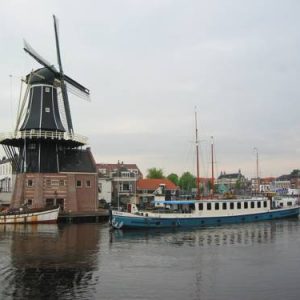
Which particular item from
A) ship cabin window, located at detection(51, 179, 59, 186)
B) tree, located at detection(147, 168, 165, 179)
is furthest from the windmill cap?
tree, located at detection(147, 168, 165, 179)

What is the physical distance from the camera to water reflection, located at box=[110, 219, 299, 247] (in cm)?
4119

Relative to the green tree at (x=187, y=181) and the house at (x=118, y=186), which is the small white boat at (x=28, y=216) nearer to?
the house at (x=118, y=186)

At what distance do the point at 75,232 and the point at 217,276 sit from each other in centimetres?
2579

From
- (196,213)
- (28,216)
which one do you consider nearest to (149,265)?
(196,213)

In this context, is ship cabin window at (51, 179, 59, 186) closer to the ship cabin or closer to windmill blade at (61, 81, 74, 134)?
windmill blade at (61, 81, 74, 134)

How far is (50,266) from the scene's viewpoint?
91.4 ft

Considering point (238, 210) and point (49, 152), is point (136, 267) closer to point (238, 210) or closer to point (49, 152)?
point (238, 210)

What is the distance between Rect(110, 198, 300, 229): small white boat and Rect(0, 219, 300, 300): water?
182 inches

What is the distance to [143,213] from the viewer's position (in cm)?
5284

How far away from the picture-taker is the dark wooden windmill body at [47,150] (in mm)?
63344

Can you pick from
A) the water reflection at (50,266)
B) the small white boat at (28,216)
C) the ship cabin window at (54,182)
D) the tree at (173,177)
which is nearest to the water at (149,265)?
the water reflection at (50,266)

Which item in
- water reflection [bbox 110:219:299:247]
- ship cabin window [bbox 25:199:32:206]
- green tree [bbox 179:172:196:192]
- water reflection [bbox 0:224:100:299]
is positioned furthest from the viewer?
green tree [bbox 179:172:196:192]

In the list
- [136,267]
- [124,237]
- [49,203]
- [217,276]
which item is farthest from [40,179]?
[217,276]

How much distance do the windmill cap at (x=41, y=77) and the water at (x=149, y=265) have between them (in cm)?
2537
